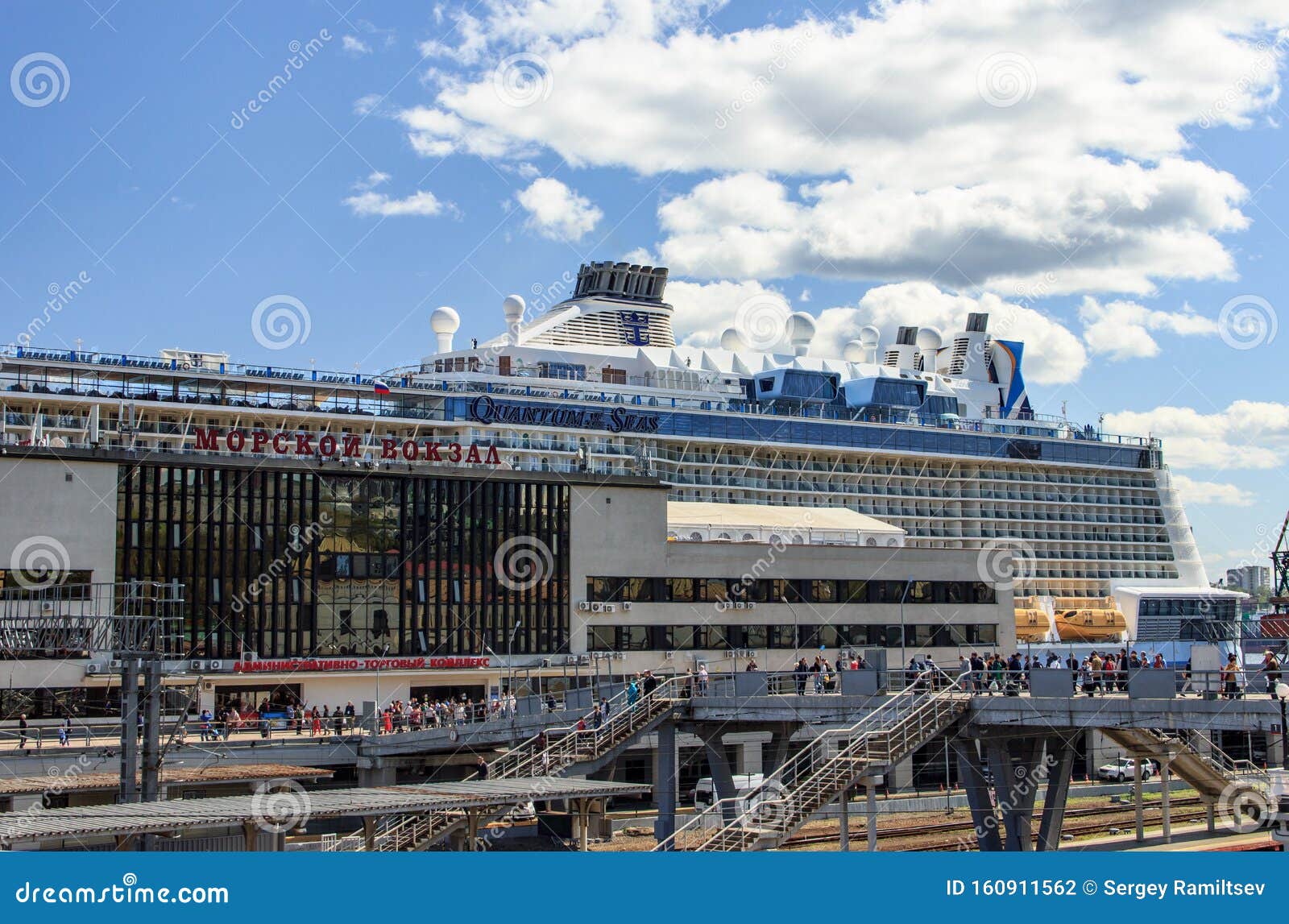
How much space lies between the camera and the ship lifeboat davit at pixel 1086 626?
354ft

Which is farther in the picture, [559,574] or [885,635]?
[885,635]

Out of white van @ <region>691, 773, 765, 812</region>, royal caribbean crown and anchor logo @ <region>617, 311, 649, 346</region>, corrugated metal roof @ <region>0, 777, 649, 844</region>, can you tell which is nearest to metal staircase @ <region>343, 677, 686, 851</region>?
corrugated metal roof @ <region>0, 777, 649, 844</region>

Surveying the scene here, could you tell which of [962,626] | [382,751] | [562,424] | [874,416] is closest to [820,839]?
[382,751]

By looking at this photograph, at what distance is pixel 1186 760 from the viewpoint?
40000mm

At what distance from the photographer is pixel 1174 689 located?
31328 millimetres

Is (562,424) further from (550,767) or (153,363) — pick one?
(550,767)

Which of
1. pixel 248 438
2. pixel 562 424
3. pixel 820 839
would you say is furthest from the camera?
pixel 562 424

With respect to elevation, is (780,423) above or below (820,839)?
above

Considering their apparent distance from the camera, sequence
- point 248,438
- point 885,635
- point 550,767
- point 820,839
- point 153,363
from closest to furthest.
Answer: point 550,767 → point 820,839 → point 248,438 → point 885,635 → point 153,363

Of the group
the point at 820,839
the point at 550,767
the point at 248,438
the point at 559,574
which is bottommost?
the point at 820,839

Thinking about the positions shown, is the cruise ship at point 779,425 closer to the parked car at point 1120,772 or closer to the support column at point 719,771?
the parked car at point 1120,772

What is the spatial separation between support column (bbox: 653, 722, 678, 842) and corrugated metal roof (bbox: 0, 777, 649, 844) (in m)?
6.40

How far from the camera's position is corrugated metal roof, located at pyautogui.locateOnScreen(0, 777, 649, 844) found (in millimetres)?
23938

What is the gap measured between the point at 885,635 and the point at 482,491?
61.4 ft
